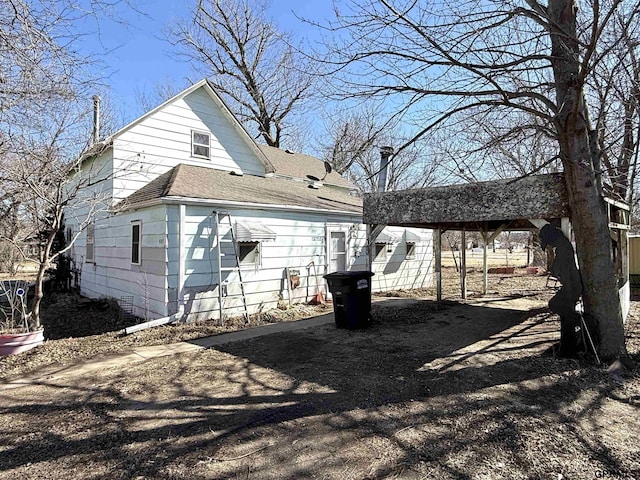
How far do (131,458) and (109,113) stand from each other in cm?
1232

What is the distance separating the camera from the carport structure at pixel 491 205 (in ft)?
18.6

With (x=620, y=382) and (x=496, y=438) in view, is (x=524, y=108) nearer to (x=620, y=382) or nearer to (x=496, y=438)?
(x=620, y=382)

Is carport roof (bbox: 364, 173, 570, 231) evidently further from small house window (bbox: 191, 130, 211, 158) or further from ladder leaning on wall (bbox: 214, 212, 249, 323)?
small house window (bbox: 191, 130, 211, 158)

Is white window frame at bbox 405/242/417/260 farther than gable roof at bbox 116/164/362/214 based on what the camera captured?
Yes

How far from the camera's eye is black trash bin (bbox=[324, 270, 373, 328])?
25.8 ft

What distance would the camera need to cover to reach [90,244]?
13039mm

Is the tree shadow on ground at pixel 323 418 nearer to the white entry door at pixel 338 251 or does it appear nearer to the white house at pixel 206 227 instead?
the white house at pixel 206 227

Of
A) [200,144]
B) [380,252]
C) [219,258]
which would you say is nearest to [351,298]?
[219,258]

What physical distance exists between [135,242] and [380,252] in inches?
305

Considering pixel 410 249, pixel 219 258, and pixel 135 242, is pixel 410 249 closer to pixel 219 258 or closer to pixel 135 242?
pixel 219 258

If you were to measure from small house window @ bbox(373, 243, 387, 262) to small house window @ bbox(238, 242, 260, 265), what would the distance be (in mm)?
4923

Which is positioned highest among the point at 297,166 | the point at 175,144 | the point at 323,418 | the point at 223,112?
the point at 223,112

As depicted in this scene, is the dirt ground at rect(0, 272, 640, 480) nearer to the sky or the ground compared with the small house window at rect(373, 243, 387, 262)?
nearer to the ground

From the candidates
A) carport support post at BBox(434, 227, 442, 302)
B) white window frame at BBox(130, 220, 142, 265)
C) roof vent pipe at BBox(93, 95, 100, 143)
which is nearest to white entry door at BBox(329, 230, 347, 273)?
carport support post at BBox(434, 227, 442, 302)
